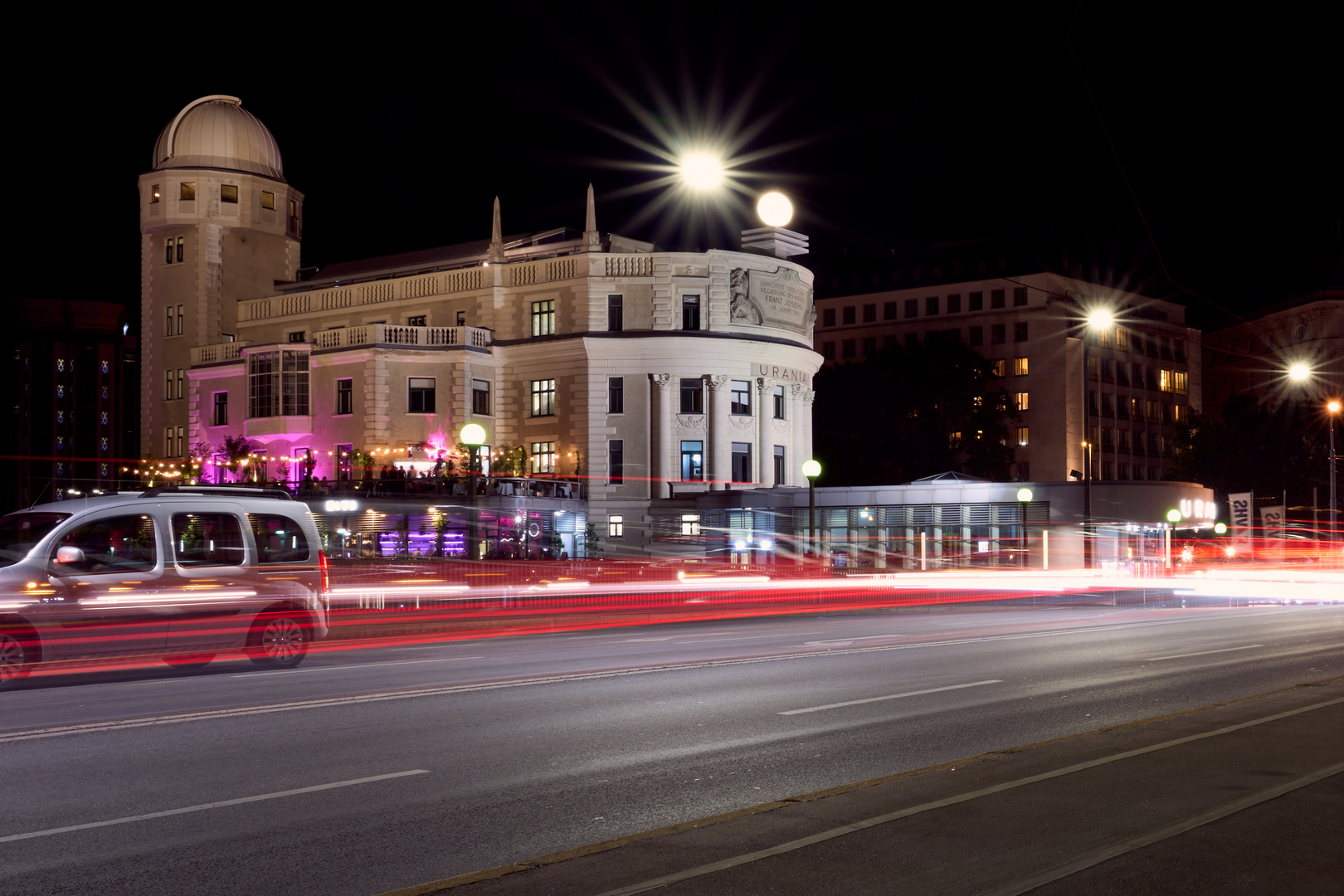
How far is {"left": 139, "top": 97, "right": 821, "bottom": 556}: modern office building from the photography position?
65.8 metres

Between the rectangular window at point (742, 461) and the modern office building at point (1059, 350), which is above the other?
the modern office building at point (1059, 350)

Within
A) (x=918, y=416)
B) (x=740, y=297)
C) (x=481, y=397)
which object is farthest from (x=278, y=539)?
(x=918, y=416)

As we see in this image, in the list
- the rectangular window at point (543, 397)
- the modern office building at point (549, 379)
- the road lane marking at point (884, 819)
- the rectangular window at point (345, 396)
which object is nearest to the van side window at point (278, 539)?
the road lane marking at point (884, 819)

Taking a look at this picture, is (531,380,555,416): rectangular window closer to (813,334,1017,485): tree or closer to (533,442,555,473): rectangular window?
(533,442,555,473): rectangular window

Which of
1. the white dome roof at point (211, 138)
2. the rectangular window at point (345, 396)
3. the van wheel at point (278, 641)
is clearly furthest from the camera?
the white dome roof at point (211, 138)

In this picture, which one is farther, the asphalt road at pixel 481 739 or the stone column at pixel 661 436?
the stone column at pixel 661 436

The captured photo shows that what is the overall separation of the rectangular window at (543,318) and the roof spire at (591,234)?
3.42m

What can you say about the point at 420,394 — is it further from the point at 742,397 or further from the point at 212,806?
the point at 212,806

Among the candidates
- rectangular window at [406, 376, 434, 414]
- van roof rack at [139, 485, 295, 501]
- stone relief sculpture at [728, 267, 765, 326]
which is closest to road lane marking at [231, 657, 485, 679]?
van roof rack at [139, 485, 295, 501]

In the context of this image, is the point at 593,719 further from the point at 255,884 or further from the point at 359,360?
the point at 359,360

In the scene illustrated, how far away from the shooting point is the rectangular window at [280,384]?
222 feet

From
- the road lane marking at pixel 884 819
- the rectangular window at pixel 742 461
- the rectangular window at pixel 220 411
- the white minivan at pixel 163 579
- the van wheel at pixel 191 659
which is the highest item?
the rectangular window at pixel 220 411

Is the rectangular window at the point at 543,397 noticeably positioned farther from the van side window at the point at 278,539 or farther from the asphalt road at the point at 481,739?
the van side window at the point at 278,539

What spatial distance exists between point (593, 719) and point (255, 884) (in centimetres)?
573
